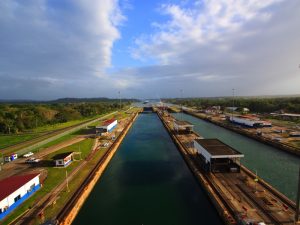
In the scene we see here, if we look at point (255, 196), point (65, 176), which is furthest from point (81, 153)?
point (255, 196)

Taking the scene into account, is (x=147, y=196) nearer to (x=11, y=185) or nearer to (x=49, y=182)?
(x=49, y=182)

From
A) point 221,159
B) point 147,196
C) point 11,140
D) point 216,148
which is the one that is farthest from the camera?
point 11,140

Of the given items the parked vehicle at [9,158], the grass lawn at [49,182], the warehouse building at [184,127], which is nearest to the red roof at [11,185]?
the grass lawn at [49,182]

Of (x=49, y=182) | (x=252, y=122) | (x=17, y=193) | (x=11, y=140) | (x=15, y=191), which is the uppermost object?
(x=252, y=122)

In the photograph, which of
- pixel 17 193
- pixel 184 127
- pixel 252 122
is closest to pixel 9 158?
pixel 17 193

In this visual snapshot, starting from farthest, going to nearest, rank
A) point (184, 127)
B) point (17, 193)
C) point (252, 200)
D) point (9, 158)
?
point (184, 127) < point (9, 158) < point (17, 193) < point (252, 200)

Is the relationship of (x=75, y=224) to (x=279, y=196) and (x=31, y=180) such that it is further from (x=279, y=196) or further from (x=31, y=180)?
(x=279, y=196)

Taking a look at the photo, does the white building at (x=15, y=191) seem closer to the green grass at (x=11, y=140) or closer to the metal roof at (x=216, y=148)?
the metal roof at (x=216, y=148)
